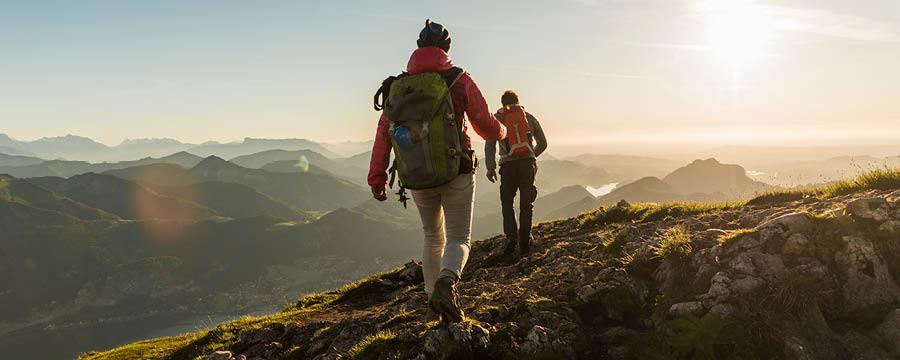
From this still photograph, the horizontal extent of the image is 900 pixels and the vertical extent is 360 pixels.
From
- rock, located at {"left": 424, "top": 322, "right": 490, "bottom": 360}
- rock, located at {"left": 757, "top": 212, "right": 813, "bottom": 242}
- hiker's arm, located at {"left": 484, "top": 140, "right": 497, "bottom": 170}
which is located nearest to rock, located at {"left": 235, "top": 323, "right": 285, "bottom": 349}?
rock, located at {"left": 424, "top": 322, "right": 490, "bottom": 360}


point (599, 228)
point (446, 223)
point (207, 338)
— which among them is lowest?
point (207, 338)

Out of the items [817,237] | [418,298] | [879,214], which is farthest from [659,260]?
[418,298]

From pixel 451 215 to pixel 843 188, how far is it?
8.37 m

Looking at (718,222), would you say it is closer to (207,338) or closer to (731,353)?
(731,353)

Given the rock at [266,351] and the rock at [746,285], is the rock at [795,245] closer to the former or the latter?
the rock at [746,285]

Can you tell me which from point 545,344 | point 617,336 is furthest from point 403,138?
point 617,336

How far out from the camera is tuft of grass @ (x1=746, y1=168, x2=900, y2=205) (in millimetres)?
8172

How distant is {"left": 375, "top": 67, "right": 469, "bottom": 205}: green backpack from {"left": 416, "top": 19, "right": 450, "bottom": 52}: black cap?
0.60 metres

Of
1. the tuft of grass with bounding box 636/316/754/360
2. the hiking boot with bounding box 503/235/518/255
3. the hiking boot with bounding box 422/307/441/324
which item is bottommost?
the hiking boot with bounding box 503/235/518/255

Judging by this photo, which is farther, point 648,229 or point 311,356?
point 648,229

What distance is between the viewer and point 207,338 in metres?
9.91

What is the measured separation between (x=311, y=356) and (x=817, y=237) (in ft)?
22.9

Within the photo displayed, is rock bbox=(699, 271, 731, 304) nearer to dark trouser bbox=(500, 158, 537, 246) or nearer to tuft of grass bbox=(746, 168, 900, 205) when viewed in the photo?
dark trouser bbox=(500, 158, 537, 246)

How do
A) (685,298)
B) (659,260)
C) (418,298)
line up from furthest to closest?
(418,298) → (659,260) → (685,298)
